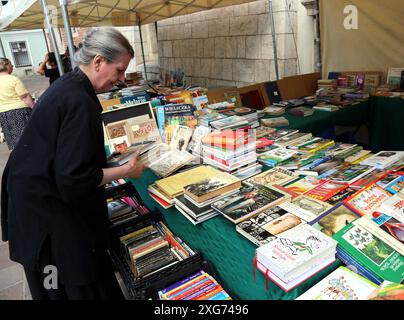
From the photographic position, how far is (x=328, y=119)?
305 centimetres

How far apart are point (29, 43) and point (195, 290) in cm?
2626

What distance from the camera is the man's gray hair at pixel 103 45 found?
A: 3.59 ft

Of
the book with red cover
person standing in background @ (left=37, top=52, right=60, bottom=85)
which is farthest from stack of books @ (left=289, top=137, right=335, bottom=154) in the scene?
person standing in background @ (left=37, top=52, right=60, bottom=85)

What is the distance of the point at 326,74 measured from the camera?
4.37 meters

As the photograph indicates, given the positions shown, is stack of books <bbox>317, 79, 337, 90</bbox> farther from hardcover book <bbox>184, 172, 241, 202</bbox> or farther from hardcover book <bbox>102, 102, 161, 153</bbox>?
hardcover book <bbox>184, 172, 241, 202</bbox>

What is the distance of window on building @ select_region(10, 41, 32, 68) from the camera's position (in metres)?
22.0

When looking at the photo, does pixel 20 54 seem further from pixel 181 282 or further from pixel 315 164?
pixel 181 282

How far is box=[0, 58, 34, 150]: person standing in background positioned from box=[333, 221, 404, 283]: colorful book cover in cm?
448

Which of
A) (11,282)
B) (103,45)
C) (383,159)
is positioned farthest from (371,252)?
(11,282)

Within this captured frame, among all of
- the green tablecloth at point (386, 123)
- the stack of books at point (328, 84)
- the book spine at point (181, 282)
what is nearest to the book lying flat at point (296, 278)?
Answer: the book spine at point (181, 282)
